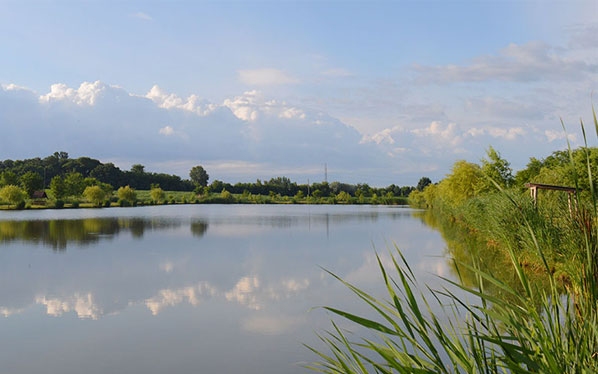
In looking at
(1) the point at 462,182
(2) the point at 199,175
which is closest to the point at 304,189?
(2) the point at 199,175

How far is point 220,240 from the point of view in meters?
22.5

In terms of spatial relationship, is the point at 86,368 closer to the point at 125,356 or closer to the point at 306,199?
the point at 125,356

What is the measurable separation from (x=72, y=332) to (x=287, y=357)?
12.0 ft

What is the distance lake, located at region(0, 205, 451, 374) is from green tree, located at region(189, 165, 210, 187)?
102m

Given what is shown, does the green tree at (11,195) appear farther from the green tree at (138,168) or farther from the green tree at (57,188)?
the green tree at (138,168)

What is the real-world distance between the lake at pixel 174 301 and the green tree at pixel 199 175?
101814mm

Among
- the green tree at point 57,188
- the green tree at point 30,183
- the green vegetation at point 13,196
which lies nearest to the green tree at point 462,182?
the green vegetation at point 13,196

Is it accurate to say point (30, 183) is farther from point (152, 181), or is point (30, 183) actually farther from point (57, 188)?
point (152, 181)

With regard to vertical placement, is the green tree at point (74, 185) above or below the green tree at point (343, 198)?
above

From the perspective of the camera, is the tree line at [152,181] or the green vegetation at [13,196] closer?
the green vegetation at [13,196]

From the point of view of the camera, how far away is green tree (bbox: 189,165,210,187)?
12225cm

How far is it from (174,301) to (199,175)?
11448 cm

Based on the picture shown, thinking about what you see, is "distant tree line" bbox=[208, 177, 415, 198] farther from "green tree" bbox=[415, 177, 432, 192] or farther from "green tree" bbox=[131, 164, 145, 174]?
"green tree" bbox=[131, 164, 145, 174]

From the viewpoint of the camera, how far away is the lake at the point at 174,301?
686 centimetres
